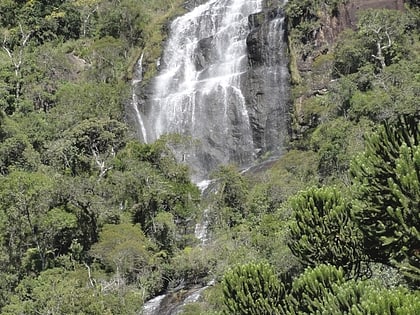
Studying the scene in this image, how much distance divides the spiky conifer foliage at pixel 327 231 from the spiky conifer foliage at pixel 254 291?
3.55ft

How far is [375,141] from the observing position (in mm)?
13859

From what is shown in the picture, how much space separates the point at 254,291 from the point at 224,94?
34.6 metres

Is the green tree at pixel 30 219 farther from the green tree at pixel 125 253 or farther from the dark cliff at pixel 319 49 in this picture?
the dark cliff at pixel 319 49

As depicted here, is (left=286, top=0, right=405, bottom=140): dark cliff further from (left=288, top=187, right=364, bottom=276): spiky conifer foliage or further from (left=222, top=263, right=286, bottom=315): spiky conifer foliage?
(left=222, top=263, right=286, bottom=315): spiky conifer foliage

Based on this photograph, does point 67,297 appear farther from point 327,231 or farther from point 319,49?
point 319,49

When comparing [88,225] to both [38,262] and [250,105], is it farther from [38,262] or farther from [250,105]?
[250,105]

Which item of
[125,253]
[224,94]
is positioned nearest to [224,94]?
[224,94]

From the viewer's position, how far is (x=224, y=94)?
159 feet

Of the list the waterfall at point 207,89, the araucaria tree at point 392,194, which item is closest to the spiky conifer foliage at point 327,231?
the araucaria tree at point 392,194

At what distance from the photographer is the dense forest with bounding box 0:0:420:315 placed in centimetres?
1373

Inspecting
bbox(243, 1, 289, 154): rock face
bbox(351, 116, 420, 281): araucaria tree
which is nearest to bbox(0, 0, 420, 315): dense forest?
bbox(351, 116, 420, 281): araucaria tree

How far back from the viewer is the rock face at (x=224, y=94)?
45.9 m

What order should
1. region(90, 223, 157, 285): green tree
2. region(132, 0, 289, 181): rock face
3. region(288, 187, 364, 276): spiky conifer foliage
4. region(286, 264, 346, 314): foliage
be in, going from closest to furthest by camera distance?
region(286, 264, 346, 314): foliage → region(288, 187, 364, 276): spiky conifer foliage → region(90, 223, 157, 285): green tree → region(132, 0, 289, 181): rock face

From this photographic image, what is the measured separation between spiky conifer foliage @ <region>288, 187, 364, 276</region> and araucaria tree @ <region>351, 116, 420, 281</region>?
0.47m
